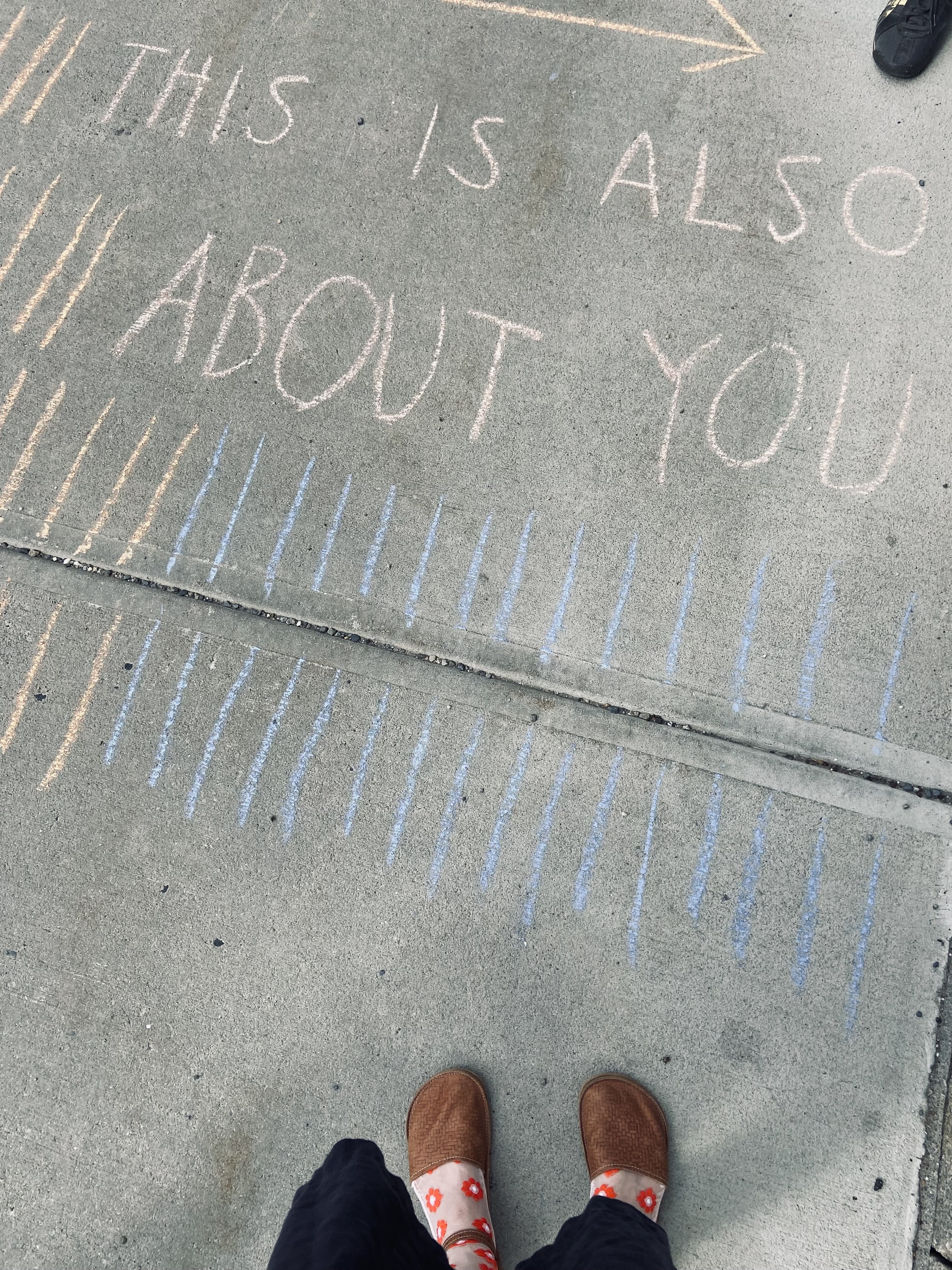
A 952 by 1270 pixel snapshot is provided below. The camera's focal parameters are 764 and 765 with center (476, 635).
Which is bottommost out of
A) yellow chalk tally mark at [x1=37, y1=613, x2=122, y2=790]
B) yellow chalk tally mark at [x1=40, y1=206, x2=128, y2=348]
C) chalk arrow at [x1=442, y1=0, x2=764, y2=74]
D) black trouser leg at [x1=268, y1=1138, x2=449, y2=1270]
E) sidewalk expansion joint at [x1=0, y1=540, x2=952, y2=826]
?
black trouser leg at [x1=268, y1=1138, x2=449, y2=1270]

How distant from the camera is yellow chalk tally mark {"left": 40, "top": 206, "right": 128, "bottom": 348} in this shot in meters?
2.79

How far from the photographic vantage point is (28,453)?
2736 mm

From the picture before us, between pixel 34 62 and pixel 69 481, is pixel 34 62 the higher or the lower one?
the higher one

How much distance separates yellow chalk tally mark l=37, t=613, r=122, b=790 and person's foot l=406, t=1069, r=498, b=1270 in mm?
1566

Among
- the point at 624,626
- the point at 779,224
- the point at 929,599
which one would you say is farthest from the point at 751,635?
the point at 779,224

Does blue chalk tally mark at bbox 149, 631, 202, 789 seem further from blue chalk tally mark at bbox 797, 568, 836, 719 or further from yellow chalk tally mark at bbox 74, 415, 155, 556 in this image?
blue chalk tally mark at bbox 797, 568, 836, 719

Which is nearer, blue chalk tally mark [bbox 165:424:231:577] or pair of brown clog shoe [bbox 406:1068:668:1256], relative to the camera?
pair of brown clog shoe [bbox 406:1068:668:1256]

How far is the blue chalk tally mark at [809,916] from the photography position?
2.32 m

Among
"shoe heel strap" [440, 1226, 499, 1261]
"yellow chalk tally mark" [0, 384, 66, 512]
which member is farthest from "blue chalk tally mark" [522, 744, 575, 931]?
"yellow chalk tally mark" [0, 384, 66, 512]

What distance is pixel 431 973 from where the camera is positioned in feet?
7.83

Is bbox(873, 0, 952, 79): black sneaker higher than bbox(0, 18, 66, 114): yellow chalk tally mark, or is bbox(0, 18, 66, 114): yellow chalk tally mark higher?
bbox(873, 0, 952, 79): black sneaker

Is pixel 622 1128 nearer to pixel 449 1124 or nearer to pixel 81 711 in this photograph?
pixel 449 1124

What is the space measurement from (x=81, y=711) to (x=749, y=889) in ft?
7.38

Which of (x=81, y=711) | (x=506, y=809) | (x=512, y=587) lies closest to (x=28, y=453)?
(x=81, y=711)
